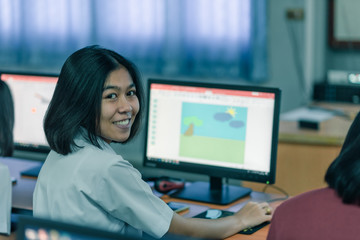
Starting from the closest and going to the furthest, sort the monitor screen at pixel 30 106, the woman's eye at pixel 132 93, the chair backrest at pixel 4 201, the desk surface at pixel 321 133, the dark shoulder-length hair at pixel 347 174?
the dark shoulder-length hair at pixel 347 174, the woman's eye at pixel 132 93, the chair backrest at pixel 4 201, the monitor screen at pixel 30 106, the desk surface at pixel 321 133

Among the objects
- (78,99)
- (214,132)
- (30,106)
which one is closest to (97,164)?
(78,99)

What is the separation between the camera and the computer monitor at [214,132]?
78.7 inches

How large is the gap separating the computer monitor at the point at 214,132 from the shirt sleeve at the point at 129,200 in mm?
602

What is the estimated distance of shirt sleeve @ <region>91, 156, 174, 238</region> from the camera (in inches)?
56.2

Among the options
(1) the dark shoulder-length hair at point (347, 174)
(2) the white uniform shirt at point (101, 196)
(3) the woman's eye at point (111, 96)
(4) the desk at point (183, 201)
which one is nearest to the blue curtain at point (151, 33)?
(4) the desk at point (183, 201)

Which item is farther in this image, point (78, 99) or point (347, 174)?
point (78, 99)

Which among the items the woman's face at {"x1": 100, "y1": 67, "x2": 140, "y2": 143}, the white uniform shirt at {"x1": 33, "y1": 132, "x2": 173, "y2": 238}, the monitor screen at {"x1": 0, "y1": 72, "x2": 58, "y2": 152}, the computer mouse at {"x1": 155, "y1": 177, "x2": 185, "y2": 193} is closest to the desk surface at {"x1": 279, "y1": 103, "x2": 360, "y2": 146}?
the computer mouse at {"x1": 155, "y1": 177, "x2": 185, "y2": 193}

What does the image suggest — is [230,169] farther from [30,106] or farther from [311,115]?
[311,115]

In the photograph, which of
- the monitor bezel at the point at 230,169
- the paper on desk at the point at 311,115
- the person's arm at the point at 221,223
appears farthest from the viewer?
the paper on desk at the point at 311,115

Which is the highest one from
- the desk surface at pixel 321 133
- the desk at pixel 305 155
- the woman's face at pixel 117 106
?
the woman's face at pixel 117 106

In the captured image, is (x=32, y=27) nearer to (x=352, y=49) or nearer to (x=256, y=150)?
(x=352, y=49)

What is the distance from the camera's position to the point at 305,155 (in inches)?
120

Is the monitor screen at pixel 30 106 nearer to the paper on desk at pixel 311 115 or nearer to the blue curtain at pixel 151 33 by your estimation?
the paper on desk at pixel 311 115

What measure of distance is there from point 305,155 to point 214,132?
1.12m
